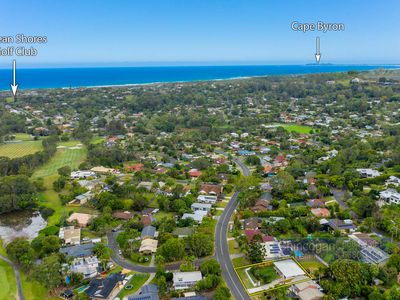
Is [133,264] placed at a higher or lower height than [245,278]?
higher

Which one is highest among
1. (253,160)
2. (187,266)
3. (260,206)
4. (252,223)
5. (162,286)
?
(253,160)

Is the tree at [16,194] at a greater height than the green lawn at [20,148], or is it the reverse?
the green lawn at [20,148]

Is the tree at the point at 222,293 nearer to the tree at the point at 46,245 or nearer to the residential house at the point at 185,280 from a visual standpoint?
the residential house at the point at 185,280

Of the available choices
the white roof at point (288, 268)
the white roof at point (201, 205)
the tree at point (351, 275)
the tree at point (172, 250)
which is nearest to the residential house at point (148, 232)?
the tree at point (172, 250)

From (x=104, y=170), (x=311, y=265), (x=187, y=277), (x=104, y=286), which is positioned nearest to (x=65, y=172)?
(x=104, y=170)

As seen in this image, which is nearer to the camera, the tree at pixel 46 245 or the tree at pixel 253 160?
the tree at pixel 46 245

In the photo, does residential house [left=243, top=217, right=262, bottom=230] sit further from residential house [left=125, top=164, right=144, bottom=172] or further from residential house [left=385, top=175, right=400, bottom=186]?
residential house [left=125, top=164, right=144, bottom=172]

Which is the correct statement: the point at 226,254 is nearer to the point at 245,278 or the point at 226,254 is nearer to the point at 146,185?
the point at 245,278
